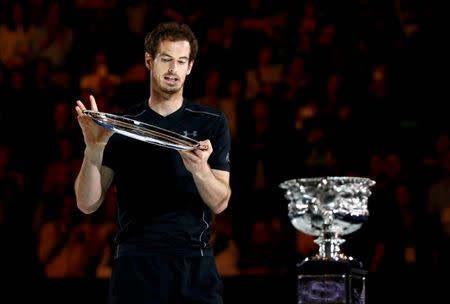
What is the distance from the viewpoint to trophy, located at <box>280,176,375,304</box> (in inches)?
129

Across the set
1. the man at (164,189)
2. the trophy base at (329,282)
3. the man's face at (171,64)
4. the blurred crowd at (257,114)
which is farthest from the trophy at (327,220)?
the blurred crowd at (257,114)

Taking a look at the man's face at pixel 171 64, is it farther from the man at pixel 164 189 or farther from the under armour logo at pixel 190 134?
A: the under armour logo at pixel 190 134

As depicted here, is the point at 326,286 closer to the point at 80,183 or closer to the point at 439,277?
the point at 80,183

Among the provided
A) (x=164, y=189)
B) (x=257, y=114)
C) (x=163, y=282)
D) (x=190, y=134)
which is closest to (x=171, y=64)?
(x=190, y=134)

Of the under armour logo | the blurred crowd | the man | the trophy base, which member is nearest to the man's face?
the man

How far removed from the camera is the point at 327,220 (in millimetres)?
3506

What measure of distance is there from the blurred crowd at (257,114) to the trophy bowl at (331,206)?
2.48 meters

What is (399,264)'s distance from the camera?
6367mm

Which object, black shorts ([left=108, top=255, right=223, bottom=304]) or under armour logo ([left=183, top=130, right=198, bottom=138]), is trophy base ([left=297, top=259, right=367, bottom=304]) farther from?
under armour logo ([left=183, top=130, right=198, bottom=138])

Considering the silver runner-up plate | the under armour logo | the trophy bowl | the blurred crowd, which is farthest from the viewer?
the blurred crowd

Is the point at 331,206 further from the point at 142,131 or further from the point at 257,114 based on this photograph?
the point at 257,114

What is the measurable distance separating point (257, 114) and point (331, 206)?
4.06 metres

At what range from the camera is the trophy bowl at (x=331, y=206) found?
3486mm

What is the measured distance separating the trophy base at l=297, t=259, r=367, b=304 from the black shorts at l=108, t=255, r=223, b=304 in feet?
1.21
